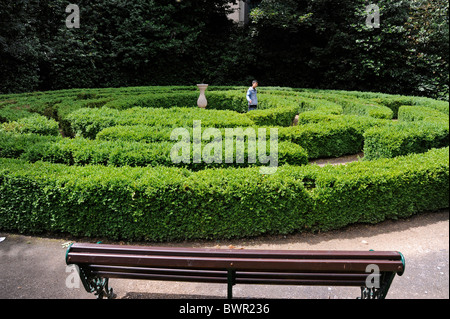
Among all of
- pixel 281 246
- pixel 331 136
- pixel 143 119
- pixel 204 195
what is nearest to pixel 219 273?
pixel 204 195

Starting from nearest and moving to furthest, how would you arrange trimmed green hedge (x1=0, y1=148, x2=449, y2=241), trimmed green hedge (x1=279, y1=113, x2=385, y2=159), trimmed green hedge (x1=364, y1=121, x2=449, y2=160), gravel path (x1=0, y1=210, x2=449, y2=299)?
gravel path (x1=0, y1=210, x2=449, y2=299) → trimmed green hedge (x1=0, y1=148, x2=449, y2=241) → trimmed green hedge (x1=364, y1=121, x2=449, y2=160) → trimmed green hedge (x1=279, y1=113, x2=385, y2=159)

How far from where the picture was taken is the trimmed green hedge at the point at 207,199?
15.3 feet

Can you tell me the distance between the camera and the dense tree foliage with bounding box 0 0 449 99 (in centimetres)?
1641

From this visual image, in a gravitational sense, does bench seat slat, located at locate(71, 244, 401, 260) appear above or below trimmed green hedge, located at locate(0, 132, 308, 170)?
below

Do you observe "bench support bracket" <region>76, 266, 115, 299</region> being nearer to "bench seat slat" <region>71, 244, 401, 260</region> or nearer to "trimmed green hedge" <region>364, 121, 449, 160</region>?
"bench seat slat" <region>71, 244, 401, 260</region>

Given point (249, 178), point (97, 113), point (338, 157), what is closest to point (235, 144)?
point (249, 178)

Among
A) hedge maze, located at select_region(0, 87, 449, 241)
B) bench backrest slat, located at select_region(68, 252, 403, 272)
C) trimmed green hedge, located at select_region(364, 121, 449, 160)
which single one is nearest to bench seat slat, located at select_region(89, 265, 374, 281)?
bench backrest slat, located at select_region(68, 252, 403, 272)

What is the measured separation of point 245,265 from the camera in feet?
9.37

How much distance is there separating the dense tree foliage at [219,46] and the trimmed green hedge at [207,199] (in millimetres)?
12228

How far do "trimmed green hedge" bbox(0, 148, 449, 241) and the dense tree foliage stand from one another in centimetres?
1223

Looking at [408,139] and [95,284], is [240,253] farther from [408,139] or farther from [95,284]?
[408,139]
